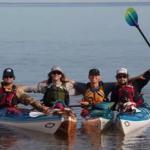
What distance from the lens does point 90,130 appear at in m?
12.9

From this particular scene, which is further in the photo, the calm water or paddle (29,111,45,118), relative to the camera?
paddle (29,111,45,118)

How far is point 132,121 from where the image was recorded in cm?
1281

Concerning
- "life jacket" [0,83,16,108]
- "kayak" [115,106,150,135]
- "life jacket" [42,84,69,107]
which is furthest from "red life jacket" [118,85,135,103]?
"life jacket" [0,83,16,108]

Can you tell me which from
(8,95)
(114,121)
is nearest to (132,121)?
(114,121)

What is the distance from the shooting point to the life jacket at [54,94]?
1312 cm

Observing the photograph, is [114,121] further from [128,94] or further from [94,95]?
[94,95]

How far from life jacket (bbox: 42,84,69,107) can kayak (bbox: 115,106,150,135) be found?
91 centimetres

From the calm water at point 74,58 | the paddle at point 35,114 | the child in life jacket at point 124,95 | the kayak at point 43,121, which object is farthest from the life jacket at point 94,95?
the paddle at point 35,114

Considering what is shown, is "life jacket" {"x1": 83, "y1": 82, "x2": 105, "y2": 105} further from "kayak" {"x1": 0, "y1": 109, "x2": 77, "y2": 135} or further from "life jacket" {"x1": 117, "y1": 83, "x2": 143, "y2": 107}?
"kayak" {"x1": 0, "y1": 109, "x2": 77, "y2": 135}

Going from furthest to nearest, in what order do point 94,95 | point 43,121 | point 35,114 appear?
point 94,95 → point 35,114 → point 43,121

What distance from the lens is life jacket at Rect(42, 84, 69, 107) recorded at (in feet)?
43.0

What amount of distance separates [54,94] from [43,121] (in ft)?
2.17

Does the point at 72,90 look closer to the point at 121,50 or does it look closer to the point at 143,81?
the point at 143,81

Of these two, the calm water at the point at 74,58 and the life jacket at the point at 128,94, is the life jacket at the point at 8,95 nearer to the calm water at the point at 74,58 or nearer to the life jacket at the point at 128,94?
the calm water at the point at 74,58
